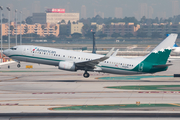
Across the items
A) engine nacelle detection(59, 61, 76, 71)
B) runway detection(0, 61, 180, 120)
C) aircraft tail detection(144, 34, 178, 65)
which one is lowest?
runway detection(0, 61, 180, 120)

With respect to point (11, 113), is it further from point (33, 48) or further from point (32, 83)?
point (33, 48)

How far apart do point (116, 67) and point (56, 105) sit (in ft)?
71.0

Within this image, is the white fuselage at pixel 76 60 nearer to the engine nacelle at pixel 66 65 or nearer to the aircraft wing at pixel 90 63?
the aircraft wing at pixel 90 63

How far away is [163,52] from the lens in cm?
5053

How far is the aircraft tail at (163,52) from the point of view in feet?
165

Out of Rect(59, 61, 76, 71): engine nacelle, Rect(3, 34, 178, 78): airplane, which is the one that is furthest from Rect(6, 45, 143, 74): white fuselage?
Rect(59, 61, 76, 71): engine nacelle

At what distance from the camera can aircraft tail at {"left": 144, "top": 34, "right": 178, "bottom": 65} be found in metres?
50.2

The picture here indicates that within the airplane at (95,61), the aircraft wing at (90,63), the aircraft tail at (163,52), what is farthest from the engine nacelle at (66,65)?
the aircraft tail at (163,52)

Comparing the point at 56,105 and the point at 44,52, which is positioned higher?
the point at 44,52

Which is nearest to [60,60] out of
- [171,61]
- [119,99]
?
[119,99]

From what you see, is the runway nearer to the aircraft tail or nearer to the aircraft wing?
the aircraft wing

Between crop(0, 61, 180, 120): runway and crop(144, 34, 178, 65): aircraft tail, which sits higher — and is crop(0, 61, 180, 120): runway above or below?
below

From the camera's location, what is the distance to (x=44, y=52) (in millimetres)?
52250

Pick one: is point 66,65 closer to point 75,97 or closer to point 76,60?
point 76,60
